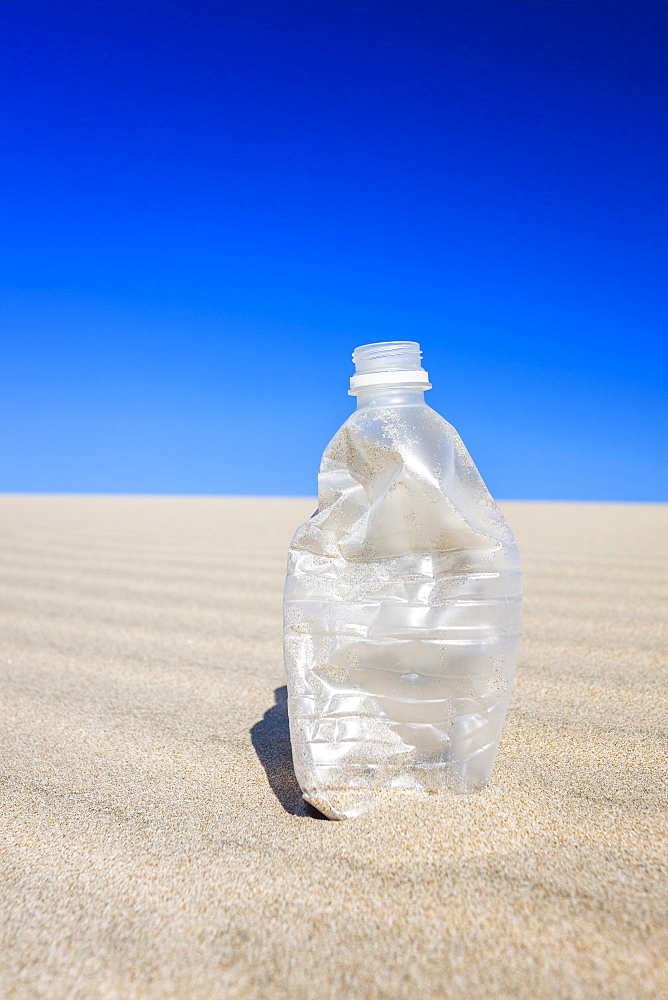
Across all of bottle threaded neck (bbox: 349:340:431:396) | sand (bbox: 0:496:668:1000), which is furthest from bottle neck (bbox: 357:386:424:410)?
sand (bbox: 0:496:668:1000)

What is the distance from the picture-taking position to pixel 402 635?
1.17 metres

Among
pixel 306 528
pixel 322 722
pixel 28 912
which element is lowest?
pixel 28 912

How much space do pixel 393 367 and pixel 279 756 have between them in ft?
2.65

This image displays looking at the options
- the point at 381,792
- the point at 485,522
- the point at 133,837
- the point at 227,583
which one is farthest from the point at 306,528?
the point at 227,583

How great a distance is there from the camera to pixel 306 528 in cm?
119

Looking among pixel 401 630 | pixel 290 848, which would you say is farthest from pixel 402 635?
pixel 290 848

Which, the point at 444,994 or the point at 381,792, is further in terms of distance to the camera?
the point at 381,792

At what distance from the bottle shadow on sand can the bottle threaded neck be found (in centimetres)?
73

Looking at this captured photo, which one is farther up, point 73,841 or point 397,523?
point 397,523

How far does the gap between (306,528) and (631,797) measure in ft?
2.35

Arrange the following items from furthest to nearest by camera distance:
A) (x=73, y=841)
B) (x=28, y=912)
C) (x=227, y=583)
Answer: (x=227, y=583)
(x=73, y=841)
(x=28, y=912)

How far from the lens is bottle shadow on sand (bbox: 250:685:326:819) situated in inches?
46.6

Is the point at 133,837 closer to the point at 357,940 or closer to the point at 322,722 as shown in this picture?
the point at 322,722

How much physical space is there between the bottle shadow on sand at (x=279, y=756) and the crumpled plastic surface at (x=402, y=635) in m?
0.07
